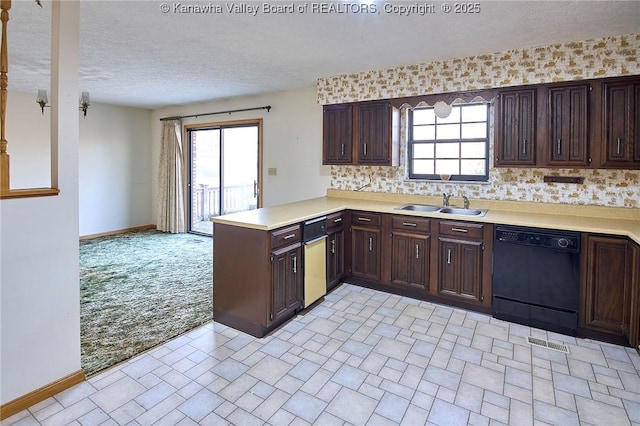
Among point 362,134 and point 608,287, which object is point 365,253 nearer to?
point 362,134

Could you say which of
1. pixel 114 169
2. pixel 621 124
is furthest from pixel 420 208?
pixel 114 169

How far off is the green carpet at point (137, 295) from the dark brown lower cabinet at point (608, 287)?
3.14m

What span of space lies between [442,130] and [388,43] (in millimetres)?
1295

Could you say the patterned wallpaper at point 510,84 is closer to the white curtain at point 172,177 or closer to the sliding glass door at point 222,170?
the sliding glass door at point 222,170

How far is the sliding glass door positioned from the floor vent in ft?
13.3

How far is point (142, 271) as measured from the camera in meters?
4.50

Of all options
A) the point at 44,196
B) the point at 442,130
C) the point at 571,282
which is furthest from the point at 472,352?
the point at 44,196

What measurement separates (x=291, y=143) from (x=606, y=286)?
392cm

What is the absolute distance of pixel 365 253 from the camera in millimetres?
3918

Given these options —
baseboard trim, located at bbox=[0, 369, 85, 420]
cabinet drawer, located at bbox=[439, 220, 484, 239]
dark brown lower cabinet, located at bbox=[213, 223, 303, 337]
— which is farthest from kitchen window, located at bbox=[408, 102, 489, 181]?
baseboard trim, located at bbox=[0, 369, 85, 420]

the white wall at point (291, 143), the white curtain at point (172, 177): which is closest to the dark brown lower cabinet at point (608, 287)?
the white wall at point (291, 143)

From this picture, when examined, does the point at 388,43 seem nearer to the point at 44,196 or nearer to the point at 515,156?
the point at 515,156

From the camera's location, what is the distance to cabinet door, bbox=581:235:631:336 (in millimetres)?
2697

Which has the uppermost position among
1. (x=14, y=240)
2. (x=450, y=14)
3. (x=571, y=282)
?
(x=450, y=14)
